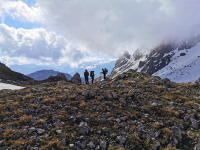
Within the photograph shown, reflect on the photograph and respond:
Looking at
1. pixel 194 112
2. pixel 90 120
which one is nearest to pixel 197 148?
pixel 194 112

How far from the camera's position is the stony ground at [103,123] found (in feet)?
23.6

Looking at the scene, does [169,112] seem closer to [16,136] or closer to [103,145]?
[103,145]

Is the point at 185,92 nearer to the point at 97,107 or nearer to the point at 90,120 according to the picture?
the point at 97,107

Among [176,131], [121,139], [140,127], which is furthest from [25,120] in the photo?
[176,131]

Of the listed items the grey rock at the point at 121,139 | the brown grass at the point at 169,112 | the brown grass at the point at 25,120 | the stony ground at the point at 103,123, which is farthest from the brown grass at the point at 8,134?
the brown grass at the point at 169,112

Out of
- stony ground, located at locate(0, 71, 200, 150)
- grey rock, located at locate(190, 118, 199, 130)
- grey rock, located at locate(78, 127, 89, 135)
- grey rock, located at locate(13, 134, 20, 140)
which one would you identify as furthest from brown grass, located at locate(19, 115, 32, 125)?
grey rock, located at locate(190, 118, 199, 130)

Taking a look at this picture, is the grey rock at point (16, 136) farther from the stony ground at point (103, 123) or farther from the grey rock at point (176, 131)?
the grey rock at point (176, 131)

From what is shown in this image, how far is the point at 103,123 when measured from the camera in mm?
9305

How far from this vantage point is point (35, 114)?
33.5ft

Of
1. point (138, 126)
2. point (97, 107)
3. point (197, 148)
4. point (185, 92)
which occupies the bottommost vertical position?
point (197, 148)

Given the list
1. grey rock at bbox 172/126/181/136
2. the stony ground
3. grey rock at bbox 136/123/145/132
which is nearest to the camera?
the stony ground

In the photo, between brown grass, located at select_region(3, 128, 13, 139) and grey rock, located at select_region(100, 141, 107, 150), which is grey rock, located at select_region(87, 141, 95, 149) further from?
brown grass, located at select_region(3, 128, 13, 139)

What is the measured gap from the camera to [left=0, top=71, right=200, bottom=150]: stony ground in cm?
720

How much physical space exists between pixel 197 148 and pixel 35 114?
11.6 meters
